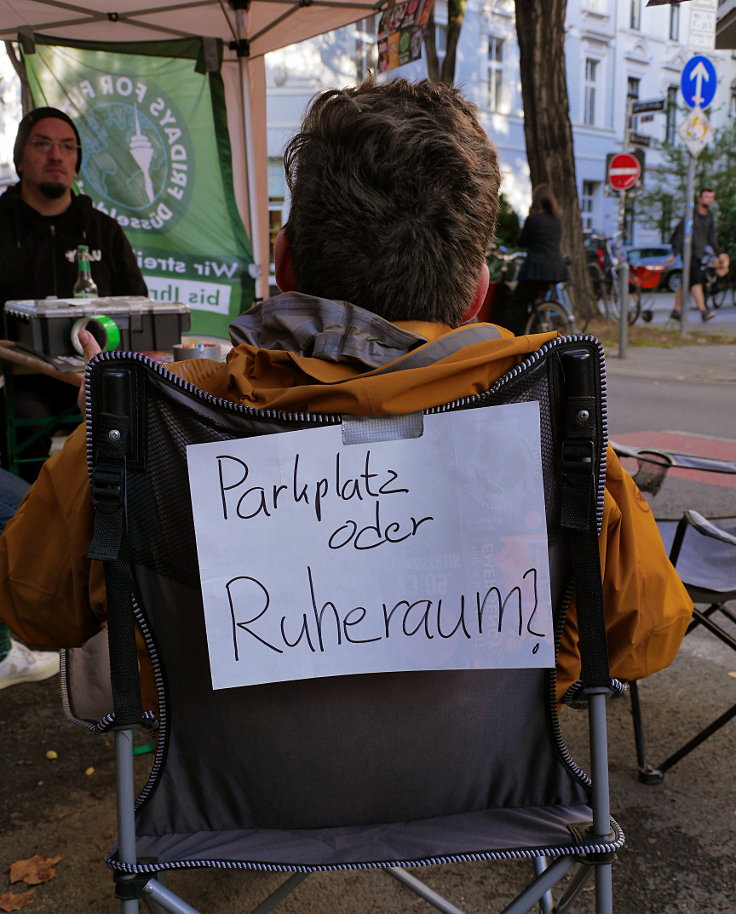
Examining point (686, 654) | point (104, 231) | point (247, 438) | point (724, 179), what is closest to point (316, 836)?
point (247, 438)

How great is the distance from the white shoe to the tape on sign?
0.95 metres

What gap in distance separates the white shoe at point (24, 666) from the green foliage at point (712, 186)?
75.1 ft

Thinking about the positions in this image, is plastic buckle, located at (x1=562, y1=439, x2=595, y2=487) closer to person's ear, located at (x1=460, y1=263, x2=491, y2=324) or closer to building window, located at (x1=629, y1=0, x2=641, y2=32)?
person's ear, located at (x1=460, y1=263, x2=491, y2=324)

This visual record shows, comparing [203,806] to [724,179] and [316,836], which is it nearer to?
[316,836]

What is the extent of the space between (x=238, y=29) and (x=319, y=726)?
17.6 ft

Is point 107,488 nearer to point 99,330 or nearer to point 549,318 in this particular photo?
point 99,330

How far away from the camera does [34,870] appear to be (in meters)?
2.15

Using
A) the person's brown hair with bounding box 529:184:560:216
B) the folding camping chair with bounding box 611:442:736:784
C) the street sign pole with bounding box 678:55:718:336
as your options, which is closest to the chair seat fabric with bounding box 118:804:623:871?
the folding camping chair with bounding box 611:442:736:784

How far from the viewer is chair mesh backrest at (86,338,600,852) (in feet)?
3.85

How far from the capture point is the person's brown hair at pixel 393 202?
1280 millimetres

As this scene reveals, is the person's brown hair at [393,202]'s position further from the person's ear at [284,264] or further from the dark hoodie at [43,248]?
the dark hoodie at [43,248]

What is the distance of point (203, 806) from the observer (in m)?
1.26

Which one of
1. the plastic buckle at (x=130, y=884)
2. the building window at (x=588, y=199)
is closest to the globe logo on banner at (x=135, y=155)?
the plastic buckle at (x=130, y=884)

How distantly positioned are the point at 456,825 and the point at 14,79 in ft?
23.7
